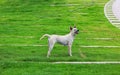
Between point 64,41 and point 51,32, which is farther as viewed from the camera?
point 51,32

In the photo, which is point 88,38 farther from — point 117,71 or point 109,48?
point 117,71

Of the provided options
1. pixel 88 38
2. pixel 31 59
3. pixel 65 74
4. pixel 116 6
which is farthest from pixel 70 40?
pixel 116 6

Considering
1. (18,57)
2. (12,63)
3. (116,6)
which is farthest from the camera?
(116,6)

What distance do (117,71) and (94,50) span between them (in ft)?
11.6

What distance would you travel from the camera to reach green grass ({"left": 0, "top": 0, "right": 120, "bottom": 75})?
1260 cm

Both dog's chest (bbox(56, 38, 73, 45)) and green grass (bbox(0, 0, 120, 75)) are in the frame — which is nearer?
green grass (bbox(0, 0, 120, 75))

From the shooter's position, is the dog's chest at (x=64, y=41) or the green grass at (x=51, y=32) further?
the dog's chest at (x=64, y=41)

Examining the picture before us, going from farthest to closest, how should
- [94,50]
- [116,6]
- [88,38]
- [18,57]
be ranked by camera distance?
[116,6]
[88,38]
[94,50]
[18,57]

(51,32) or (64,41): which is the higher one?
(64,41)

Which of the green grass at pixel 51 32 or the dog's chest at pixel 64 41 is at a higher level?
the dog's chest at pixel 64 41

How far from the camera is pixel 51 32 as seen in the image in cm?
2064

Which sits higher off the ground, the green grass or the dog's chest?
the dog's chest

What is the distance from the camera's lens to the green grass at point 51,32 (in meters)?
12.6

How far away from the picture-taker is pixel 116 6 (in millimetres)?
31312
